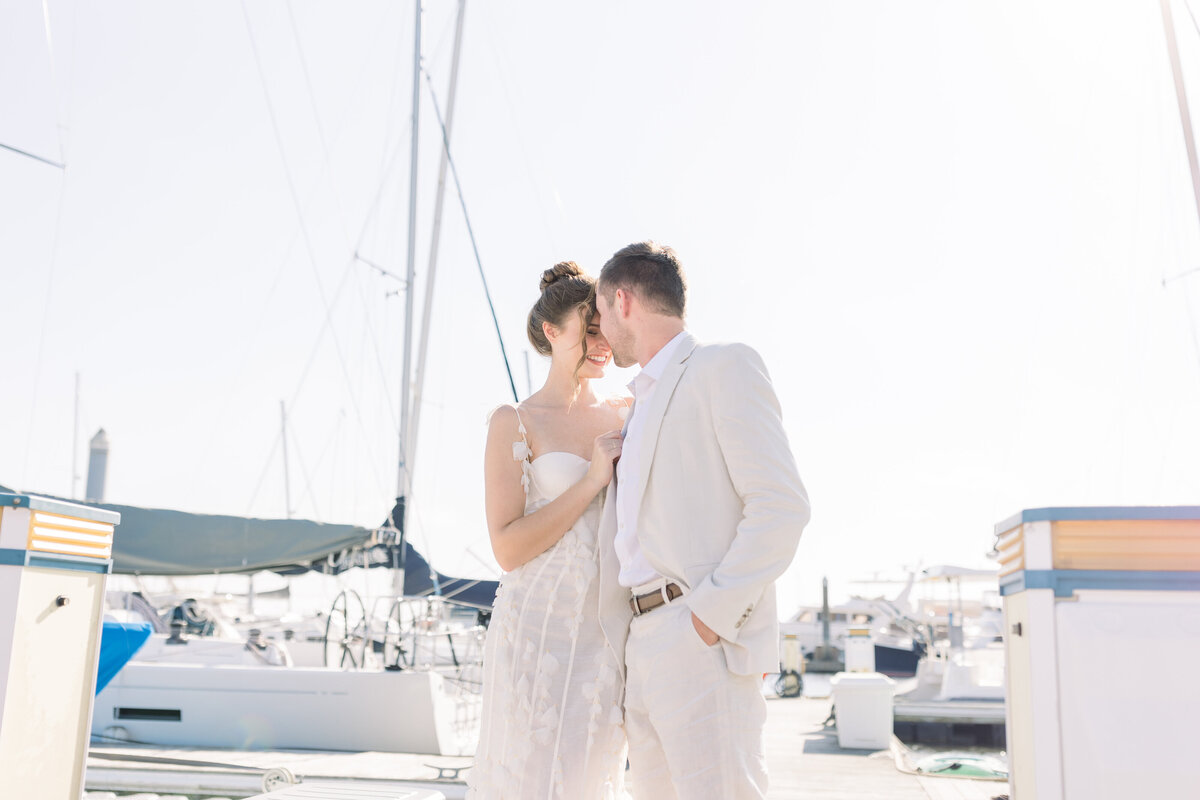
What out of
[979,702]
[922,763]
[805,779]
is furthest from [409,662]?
[979,702]

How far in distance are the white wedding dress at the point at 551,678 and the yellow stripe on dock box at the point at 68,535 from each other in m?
1.34

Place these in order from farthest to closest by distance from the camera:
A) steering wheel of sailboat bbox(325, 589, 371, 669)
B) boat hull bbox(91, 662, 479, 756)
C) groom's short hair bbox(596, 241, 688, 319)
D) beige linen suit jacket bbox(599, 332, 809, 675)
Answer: steering wheel of sailboat bbox(325, 589, 371, 669) < boat hull bbox(91, 662, 479, 756) < groom's short hair bbox(596, 241, 688, 319) < beige linen suit jacket bbox(599, 332, 809, 675)

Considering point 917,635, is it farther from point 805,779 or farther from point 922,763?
point 805,779

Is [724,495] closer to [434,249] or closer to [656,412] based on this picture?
[656,412]

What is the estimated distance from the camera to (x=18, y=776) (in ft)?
9.68

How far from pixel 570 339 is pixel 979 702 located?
58.7ft

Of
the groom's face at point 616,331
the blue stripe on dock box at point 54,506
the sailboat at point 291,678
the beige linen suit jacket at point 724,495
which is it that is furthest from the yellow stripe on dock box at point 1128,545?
the sailboat at point 291,678

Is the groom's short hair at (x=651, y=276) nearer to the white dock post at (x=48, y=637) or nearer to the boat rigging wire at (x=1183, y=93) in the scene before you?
the white dock post at (x=48, y=637)

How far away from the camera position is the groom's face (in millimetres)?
2605

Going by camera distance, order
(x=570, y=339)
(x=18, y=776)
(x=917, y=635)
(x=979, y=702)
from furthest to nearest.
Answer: (x=917, y=635) → (x=979, y=702) → (x=570, y=339) → (x=18, y=776)

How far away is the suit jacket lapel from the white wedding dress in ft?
1.91

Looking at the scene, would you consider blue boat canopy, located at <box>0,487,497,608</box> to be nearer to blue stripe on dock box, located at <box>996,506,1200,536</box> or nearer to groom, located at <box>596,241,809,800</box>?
groom, located at <box>596,241,809,800</box>

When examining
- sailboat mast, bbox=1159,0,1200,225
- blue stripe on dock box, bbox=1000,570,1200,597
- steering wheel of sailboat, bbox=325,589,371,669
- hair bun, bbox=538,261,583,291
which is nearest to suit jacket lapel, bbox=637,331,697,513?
hair bun, bbox=538,261,583,291

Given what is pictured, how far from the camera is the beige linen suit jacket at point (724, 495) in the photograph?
87.9 inches
